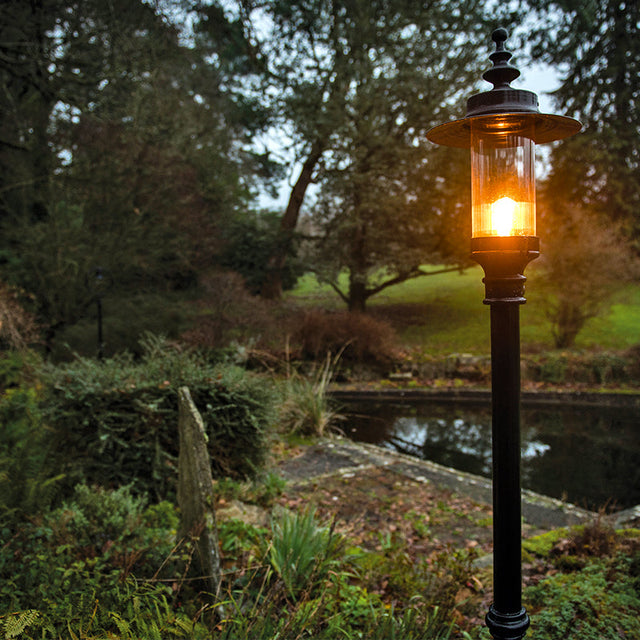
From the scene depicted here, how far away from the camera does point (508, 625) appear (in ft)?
5.73

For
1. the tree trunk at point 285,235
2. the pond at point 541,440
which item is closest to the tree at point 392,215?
the tree trunk at point 285,235

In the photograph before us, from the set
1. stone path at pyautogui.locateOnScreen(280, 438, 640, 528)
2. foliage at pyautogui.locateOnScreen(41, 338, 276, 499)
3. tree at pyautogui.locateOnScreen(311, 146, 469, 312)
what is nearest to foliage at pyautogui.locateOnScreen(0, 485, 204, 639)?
foliage at pyautogui.locateOnScreen(41, 338, 276, 499)

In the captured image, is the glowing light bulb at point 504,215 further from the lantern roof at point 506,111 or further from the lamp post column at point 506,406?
the lantern roof at point 506,111

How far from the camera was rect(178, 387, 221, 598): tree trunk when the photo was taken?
9.00 ft

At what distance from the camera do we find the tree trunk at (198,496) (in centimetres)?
274

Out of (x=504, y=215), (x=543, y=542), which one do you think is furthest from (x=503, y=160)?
(x=543, y=542)

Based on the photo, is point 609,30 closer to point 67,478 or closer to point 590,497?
point 590,497

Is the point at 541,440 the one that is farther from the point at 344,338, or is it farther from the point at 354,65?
the point at 354,65

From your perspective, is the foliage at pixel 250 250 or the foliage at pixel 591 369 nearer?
the foliage at pixel 591 369

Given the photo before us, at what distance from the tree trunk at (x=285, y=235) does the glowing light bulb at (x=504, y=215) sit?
47.1ft

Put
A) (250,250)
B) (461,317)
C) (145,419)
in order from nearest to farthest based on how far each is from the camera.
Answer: (145,419)
(250,250)
(461,317)

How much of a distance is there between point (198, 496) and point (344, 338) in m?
8.47

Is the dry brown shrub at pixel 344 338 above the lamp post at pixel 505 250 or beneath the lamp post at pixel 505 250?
beneath

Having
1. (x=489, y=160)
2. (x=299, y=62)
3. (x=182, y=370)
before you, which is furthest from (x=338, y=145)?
(x=489, y=160)
